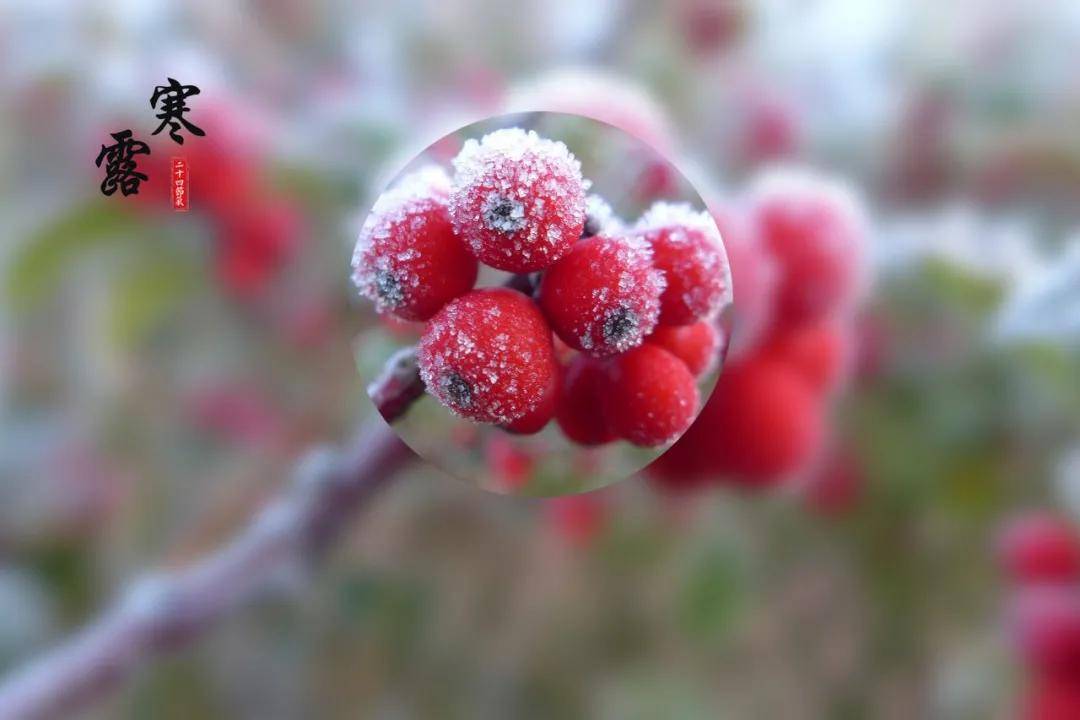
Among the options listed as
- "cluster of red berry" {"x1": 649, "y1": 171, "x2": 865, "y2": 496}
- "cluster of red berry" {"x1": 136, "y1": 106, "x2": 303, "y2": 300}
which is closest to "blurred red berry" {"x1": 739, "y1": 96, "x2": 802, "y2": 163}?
"cluster of red berry" {"x1": 649, "y1": 171, "x2": 865, "y2": 496}

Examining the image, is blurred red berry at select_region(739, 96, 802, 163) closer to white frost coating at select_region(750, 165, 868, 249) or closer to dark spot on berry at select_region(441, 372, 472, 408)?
white frost coating at select_region(750, 165, 868, 249)

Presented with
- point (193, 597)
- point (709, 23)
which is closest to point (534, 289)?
point (193, 597)

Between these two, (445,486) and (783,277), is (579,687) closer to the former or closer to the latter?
(445,486)

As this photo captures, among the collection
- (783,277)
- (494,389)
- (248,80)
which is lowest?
(494,389)

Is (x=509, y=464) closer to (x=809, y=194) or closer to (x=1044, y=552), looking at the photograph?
(x=809, y=194)

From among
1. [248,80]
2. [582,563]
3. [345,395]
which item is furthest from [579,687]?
[248,80]

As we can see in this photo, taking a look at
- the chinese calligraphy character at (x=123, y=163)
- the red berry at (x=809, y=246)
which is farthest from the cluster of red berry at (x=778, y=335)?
the chinese calligraphy character at (x=123, y=163)

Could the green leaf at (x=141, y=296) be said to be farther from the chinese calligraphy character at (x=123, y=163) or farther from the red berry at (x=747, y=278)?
the red berry at (x=747, y=278)
